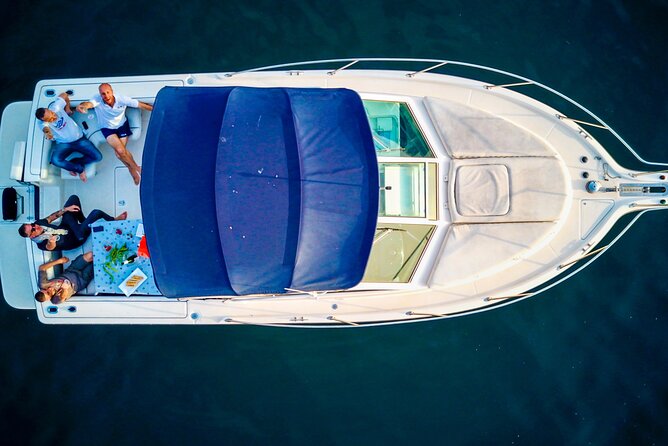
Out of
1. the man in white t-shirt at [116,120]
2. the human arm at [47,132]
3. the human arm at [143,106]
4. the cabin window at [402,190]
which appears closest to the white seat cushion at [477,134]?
the cabin window at [402,190]

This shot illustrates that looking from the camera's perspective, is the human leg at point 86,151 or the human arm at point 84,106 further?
the human leg at point 86,151

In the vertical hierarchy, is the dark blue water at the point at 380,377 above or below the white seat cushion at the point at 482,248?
below

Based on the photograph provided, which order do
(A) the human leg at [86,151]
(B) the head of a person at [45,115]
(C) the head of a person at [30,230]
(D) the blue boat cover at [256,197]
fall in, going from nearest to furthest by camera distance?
(D) the blue boat cover at [256,197]
(C) the head of a person at [30,230]
(B) the head of a person at [45,115]
(A) the human leg at [86,151]

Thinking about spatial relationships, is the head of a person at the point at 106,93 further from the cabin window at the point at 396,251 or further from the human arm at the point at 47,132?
the cabin window at the point at 396,251

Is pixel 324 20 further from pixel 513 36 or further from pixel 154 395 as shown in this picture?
pixel 154 395

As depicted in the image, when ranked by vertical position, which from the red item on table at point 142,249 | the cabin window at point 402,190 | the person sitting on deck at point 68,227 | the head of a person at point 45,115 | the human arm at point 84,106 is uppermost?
the human arm at point 84,106

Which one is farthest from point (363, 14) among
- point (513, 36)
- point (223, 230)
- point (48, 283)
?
point (48, 283)

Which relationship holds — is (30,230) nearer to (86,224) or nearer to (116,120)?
(86,224)

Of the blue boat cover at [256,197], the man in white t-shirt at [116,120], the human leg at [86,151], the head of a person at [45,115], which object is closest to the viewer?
the blue boat cover at [256,197]

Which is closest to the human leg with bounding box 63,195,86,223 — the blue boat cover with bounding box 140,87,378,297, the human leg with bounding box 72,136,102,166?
the human leg with bounding box 72,136,102,166
